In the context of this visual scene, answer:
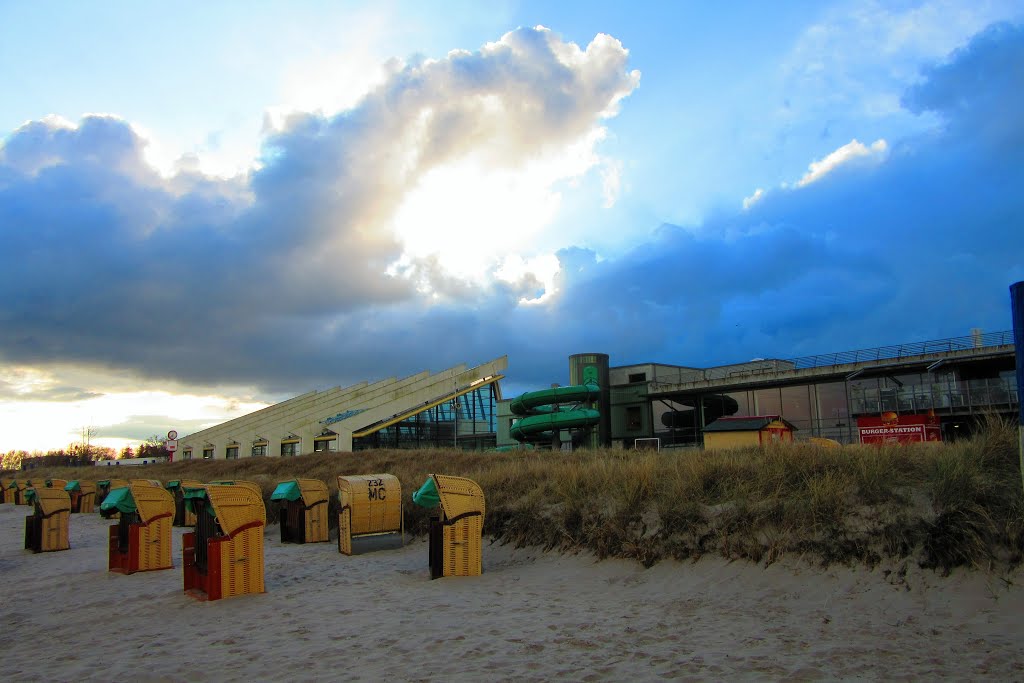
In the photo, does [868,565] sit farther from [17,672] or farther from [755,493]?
[17,672]

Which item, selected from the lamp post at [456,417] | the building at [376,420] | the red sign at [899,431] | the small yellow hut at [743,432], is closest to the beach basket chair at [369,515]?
the small yellow hut at [743,432]

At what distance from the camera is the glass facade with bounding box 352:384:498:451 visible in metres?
51.6

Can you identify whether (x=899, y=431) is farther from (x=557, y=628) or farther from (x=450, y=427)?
(x=450, y=427)

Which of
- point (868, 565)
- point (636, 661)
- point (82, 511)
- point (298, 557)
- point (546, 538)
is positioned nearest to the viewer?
point (636, 661)

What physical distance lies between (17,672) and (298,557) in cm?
719

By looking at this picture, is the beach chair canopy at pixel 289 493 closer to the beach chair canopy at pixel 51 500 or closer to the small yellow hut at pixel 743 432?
the beach chair canopy at pixel 51 500

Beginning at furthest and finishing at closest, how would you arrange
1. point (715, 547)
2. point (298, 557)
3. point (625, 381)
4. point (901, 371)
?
point (625, 381) < point (901, 371) < point (298, 557) < point (715, 547)

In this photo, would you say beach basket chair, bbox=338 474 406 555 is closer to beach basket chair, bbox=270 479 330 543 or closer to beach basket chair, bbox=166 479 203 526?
beach basket chair, bbox=270 479 330 543

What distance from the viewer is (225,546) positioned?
30.6 feet

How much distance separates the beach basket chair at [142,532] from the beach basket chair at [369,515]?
3357mm

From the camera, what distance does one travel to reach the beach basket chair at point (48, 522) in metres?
16.6

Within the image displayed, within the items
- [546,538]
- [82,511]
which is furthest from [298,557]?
[82,511]

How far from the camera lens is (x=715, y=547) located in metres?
9.00

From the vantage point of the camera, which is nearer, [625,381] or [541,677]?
[541,677]
